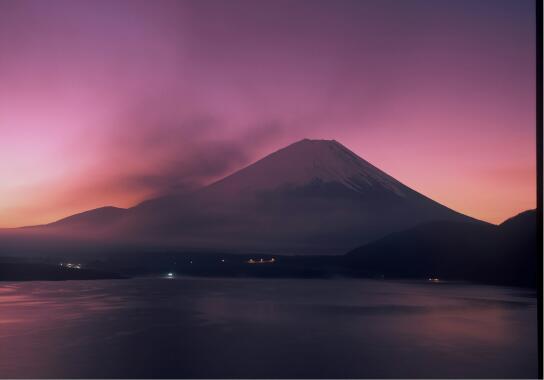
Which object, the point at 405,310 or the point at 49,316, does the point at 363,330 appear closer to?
the point at 405,310

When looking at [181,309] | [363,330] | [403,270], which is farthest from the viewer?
[403,270]

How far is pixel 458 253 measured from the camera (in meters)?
108

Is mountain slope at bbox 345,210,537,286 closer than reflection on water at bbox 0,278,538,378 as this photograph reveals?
No

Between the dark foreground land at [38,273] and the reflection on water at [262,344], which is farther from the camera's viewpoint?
the dark foreground land at [38,273]

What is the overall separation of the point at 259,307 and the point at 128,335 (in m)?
12.5

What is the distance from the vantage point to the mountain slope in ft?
278

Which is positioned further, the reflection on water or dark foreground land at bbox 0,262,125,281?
dark foreground land at bbox 0,262,125,281

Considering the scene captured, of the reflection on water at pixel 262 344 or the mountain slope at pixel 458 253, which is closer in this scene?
the reflection on water at pixel 262 344

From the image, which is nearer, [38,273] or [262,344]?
[262,344]

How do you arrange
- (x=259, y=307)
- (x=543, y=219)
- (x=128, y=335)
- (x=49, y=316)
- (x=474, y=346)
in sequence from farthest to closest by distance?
1. (x=259, y=307)
2. (x=49, y=316)
3. (x=128, y=335)
4. (x=474, y=346)
5. (x=543, y=219)

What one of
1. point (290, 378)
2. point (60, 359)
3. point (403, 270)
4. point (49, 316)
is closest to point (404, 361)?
point (290, 378)

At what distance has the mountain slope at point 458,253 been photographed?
278 feet

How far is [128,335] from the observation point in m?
16.8

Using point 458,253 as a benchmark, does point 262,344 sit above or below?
below
